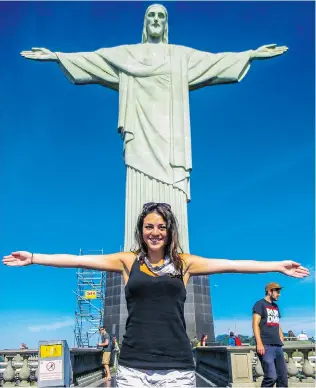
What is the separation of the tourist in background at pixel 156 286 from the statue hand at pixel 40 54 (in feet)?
29.1

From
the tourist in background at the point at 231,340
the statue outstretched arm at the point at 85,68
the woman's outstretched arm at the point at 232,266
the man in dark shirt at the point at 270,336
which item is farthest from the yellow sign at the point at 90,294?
the woman's outstretched arm at the point at 232,266

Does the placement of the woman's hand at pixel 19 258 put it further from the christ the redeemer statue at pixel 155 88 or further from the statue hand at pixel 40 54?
the statue hand at pixel 40 54

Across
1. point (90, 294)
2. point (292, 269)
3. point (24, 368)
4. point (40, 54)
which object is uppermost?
point (40, 54)

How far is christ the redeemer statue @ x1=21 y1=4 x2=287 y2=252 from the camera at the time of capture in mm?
10000

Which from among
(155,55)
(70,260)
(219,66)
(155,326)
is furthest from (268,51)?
(155,326)

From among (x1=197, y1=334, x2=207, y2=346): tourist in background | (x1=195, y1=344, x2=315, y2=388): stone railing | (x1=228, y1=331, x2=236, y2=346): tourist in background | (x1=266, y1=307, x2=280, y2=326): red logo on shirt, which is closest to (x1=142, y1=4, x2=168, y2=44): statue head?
(x1=197, y1=334, x2=207, y2=346): tourist in background

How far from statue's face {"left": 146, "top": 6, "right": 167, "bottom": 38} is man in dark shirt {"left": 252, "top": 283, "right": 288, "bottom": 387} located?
8.07m

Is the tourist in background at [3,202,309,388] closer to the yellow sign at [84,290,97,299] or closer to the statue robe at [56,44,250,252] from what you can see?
the statue robe at [56,44,250,252]

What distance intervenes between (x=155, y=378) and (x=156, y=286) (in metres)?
0.47

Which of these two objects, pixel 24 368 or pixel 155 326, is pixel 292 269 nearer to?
pixel 155 326

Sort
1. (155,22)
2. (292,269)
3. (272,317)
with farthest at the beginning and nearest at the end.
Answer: (155,22)
(272,317)
(292,269)

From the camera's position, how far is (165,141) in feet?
Answer: 33.7

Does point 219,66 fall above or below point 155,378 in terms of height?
above

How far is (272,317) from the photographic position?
5.52 meters
